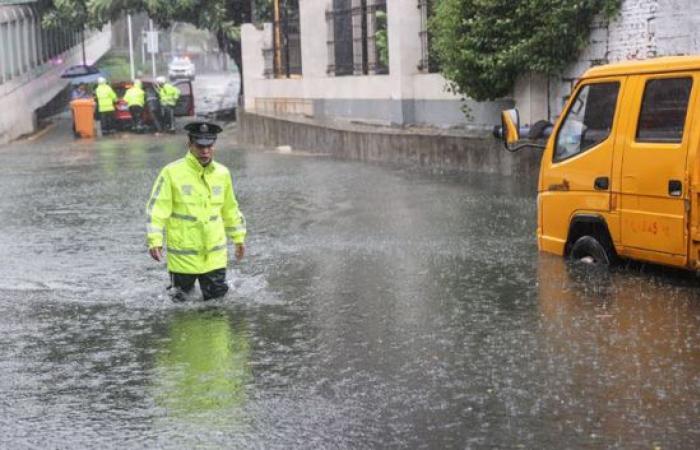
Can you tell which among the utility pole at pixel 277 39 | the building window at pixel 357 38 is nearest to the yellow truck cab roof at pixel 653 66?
the building window at pixel 357 38

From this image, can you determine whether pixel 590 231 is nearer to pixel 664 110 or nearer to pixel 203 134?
pixel 664 110

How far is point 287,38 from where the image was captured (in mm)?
32438

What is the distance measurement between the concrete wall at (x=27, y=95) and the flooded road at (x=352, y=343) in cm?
2180

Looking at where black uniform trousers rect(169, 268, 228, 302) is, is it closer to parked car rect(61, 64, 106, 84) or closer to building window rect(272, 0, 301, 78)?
building window rect(272, 0, 301, 78)

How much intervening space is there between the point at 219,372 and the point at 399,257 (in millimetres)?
4699

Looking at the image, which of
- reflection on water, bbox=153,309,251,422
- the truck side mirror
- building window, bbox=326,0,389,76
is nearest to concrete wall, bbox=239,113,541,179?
building window, bbox=326,0,389,76

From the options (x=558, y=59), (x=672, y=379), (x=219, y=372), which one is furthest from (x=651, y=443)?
(x=558, y=59)

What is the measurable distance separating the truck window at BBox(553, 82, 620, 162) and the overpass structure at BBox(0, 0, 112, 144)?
1032 inches

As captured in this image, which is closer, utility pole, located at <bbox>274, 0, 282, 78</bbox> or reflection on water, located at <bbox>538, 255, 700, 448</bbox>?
reflection on water, located at <bbox>538, 255, 700, 448</bbox>

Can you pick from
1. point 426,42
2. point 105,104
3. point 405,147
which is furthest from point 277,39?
point 405,147

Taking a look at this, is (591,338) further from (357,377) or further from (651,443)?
(651,443)

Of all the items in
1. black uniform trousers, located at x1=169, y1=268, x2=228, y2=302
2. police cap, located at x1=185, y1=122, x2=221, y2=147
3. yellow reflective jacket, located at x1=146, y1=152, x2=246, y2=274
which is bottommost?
black uniform trousers, located at x1=169, y1=268, x2=228, y2=302

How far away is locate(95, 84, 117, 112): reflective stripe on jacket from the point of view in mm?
35844

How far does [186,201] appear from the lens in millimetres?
9555
